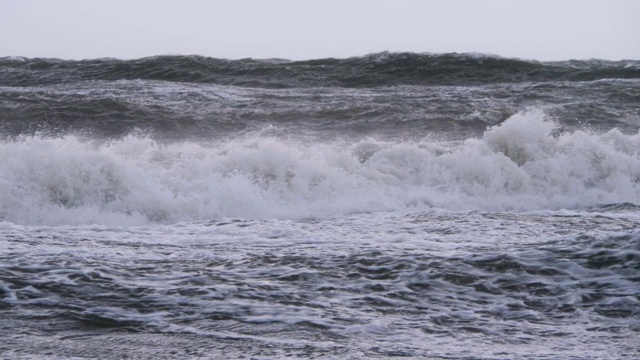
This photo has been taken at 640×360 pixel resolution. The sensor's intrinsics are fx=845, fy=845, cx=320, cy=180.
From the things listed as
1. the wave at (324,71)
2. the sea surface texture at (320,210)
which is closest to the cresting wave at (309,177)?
the sea surface texture at (320,210)

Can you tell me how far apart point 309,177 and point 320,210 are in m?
0.97

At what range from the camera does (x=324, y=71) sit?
631 inches

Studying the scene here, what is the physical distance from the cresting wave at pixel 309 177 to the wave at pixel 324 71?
5049mm

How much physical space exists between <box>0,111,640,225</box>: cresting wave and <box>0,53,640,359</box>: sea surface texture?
3 centimetres

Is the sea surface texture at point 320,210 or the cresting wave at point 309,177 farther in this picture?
the cresting wave at point 309,177

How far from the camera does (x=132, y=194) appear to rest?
8.24 metres

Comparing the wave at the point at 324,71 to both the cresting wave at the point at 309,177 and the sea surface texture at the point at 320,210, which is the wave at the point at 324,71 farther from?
the cresting wave at the point at 309,177

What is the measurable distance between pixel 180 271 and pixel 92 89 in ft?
33.2

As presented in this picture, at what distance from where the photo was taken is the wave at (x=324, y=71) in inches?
611

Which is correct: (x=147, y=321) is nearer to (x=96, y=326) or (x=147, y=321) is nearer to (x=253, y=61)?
(x=96, y=326)

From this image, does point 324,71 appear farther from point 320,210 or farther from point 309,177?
point 320,210

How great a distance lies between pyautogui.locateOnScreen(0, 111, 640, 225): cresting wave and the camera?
798 centimetres

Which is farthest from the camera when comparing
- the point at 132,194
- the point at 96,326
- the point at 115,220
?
the point at 132,194

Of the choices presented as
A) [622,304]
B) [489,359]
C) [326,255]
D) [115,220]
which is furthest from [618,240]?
[115,220]
